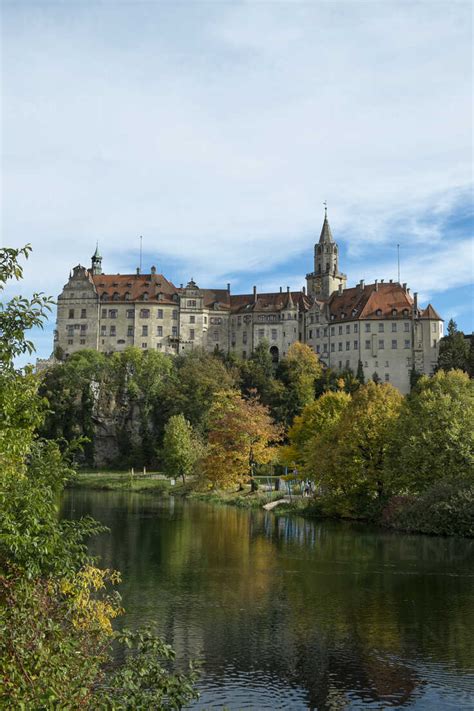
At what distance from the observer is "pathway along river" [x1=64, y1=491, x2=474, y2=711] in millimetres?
18016

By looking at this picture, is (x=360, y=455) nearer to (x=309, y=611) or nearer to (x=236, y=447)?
(x=236, y=447)

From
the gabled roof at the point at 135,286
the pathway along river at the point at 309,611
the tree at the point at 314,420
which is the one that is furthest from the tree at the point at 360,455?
the gabled roof at the point at 135,286

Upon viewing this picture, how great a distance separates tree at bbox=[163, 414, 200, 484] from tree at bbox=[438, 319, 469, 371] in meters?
39.9

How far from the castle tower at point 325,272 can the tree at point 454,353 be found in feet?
89.8

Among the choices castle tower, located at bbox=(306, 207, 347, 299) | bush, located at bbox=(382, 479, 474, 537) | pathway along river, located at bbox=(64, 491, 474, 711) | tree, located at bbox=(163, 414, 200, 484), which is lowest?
pathway along river, located at bbox=(64, 491, 474, 711)

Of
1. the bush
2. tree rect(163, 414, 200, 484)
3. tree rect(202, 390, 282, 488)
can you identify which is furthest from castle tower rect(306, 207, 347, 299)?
the bush

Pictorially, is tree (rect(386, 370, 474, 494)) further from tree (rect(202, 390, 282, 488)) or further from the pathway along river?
tree (rect(202, 390, 282, 488))

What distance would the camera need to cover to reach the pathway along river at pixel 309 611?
18.0m

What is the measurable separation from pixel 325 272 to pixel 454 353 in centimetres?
3360

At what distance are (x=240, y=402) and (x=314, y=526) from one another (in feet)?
77.7

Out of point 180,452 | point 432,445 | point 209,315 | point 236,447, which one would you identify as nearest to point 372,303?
point 209,315

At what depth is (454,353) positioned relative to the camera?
103 m

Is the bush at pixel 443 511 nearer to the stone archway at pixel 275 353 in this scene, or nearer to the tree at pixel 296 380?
the tree at pixel 296 380

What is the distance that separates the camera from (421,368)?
111 m
